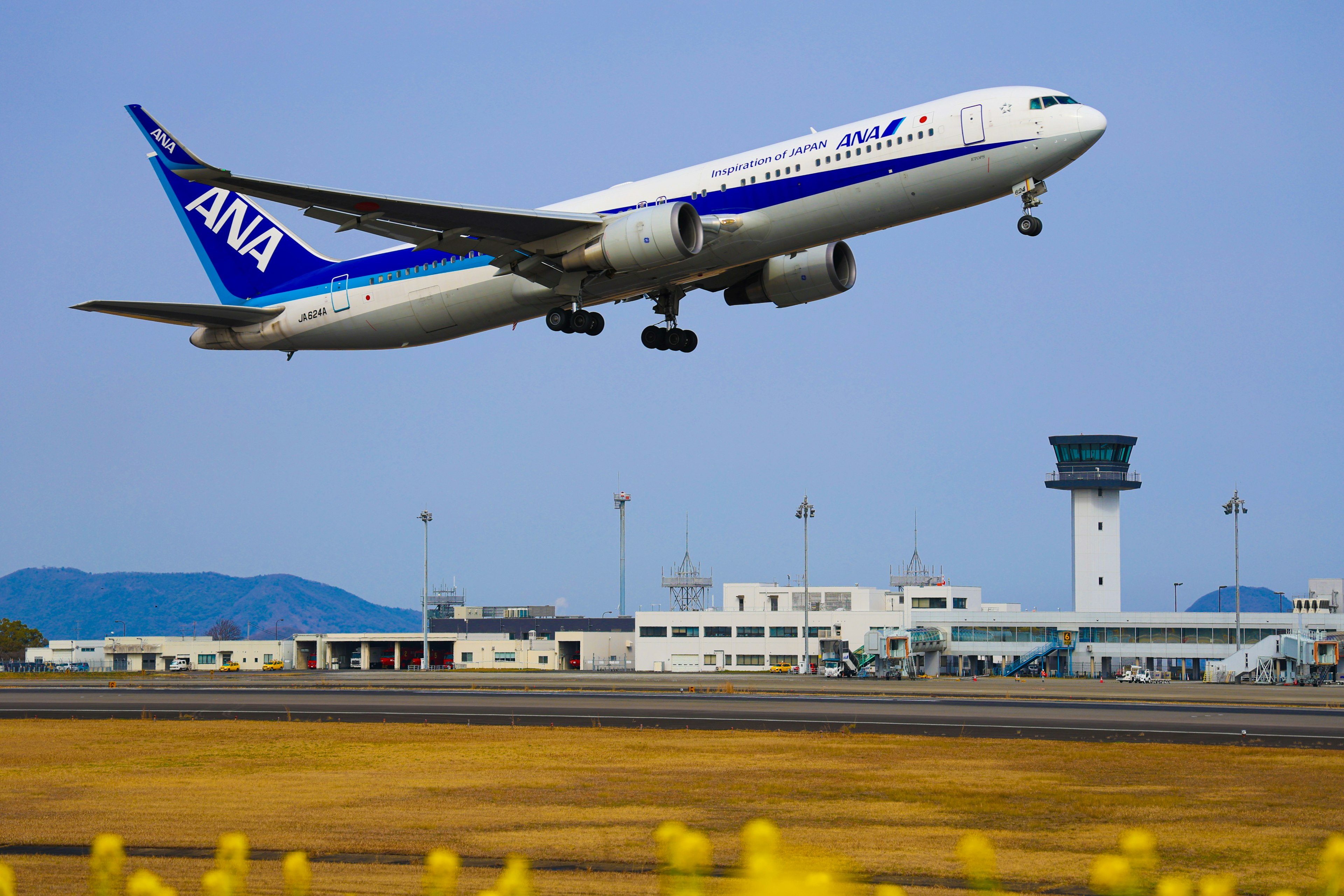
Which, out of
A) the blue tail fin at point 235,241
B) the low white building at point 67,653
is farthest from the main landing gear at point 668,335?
the low white building at point 67,653

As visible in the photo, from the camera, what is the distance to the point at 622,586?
164500 millimetres

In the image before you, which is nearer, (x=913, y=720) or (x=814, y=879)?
(x=814, y=879)

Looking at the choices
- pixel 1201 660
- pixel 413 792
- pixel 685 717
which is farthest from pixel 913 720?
pixel 1201 660

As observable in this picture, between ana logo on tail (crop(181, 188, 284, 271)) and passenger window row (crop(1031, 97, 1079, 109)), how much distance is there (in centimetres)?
2989

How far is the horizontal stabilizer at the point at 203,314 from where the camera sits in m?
45.1

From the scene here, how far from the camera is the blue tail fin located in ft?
163

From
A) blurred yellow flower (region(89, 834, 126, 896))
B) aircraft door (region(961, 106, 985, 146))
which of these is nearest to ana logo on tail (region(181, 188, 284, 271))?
aircraft door (region(961, 106, 985, 146))

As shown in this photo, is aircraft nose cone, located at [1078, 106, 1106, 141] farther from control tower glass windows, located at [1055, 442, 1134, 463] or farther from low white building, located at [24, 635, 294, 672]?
low white building, located at [24, 635, 294, 672]

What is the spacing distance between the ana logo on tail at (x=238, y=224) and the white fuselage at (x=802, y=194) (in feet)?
28.4

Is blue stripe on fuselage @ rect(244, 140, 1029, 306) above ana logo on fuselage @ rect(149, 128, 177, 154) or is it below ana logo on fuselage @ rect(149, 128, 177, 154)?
below

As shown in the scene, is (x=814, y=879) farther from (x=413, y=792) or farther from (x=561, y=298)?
(x=561, y=298)

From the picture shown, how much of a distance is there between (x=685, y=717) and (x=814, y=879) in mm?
36880

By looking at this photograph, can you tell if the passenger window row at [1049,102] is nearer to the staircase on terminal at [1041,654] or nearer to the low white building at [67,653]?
the staircase on terminal at [1041,654]

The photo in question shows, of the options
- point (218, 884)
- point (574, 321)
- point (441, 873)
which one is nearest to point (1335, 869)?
point (441, 873)
